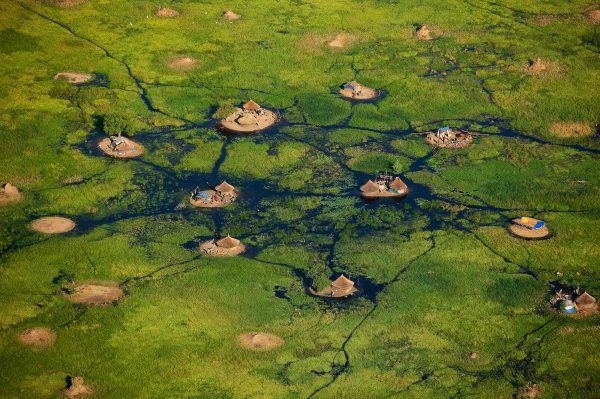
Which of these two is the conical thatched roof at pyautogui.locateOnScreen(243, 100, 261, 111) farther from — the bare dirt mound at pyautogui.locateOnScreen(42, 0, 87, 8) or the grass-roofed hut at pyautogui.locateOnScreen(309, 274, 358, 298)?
the bare dirt mound at pyautogui.locateOnScreen(42, 0, 87, 8)

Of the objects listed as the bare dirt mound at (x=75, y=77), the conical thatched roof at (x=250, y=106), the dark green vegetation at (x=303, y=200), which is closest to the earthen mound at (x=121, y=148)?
the dark green vegetation at (x=303, y=200)

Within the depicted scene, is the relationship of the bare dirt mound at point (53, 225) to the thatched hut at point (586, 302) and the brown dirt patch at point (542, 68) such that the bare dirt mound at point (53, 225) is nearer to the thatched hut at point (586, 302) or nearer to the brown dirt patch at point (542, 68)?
the thatched hut at point (586, 302)

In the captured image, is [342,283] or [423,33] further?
[423,33]

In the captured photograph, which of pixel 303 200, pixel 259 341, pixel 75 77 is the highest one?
pixel 75 77

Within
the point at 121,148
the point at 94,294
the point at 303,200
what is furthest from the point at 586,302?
the point at 121,148

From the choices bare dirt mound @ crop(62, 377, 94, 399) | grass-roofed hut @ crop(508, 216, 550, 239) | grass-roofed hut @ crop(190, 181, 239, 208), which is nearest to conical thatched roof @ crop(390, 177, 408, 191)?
grass-roofed hut @ crop(508, 216, 550, 239)

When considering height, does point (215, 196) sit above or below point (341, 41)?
below

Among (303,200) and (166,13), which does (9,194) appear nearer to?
(303,200)

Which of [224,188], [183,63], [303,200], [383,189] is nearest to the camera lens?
[303,200]
